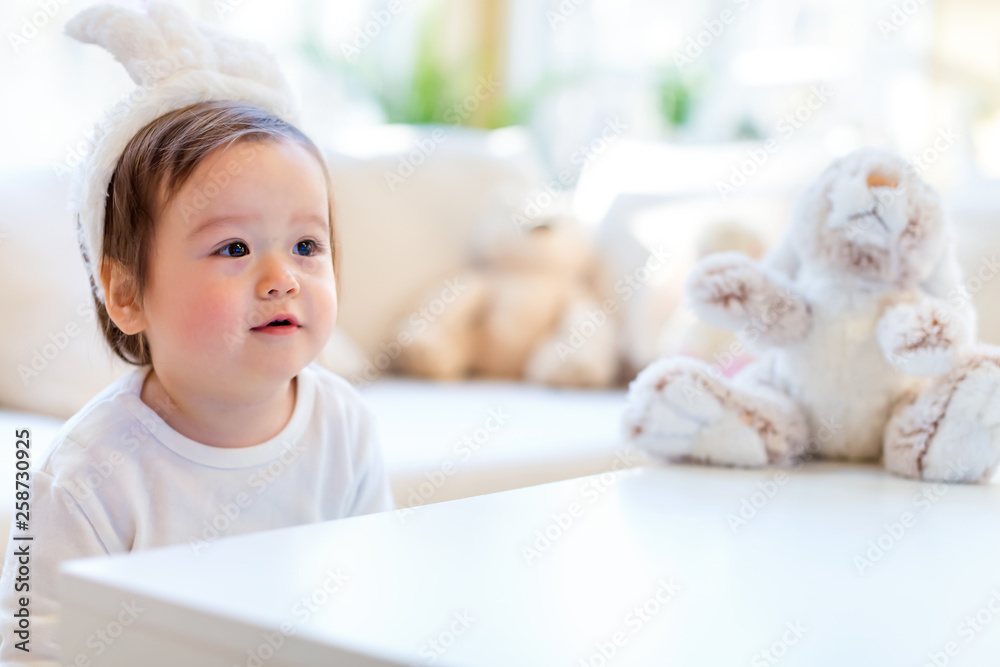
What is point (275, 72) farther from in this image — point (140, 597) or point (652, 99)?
point (652, 99)

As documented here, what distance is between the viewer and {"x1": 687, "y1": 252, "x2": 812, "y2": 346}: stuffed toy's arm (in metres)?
0.95

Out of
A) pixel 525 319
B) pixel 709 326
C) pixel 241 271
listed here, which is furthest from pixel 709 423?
pixel 525 319

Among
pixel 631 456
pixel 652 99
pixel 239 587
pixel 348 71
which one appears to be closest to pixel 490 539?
pixel 239 587

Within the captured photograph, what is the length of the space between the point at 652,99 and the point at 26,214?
2.66 meters

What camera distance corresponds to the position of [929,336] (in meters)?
0.87

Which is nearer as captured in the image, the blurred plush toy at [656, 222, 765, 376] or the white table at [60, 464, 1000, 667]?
the white table at [60, 464, 1000, 667]

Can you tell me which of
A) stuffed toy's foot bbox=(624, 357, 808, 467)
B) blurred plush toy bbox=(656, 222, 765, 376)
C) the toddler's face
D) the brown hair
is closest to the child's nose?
the toddler's face

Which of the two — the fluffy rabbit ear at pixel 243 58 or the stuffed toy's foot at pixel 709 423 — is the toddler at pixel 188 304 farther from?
the stuffed toy's foot at pixel 709 423

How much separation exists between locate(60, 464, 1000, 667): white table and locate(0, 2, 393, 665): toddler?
28 cm

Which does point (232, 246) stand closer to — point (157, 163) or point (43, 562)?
point (157, 163)

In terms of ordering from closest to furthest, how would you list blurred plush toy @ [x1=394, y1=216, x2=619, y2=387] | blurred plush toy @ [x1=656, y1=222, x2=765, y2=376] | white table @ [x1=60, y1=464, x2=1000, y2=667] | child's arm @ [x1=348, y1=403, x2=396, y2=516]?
1. white table @ [x1=60, y1=464, x2=1000, y2=667]
2. child's arm @ [x1=348, y1=403, x2=396, y2=516]
3. blurred plush toy @ [x1=656, y1=222, x2=765, y2=376]
4. blurred plush toy @ [x1=394, y1=216, x2=619, y2=387]

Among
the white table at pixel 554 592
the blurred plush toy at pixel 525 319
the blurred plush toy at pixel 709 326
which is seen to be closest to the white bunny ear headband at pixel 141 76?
the white table at pixel 554 592

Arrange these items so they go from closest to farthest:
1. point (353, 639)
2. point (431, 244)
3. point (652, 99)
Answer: point (353, 639), point (431, 244), point (652, 99)

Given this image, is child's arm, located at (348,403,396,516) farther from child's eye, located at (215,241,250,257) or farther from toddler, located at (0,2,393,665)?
child's eye, located at (215,241,250,257)
